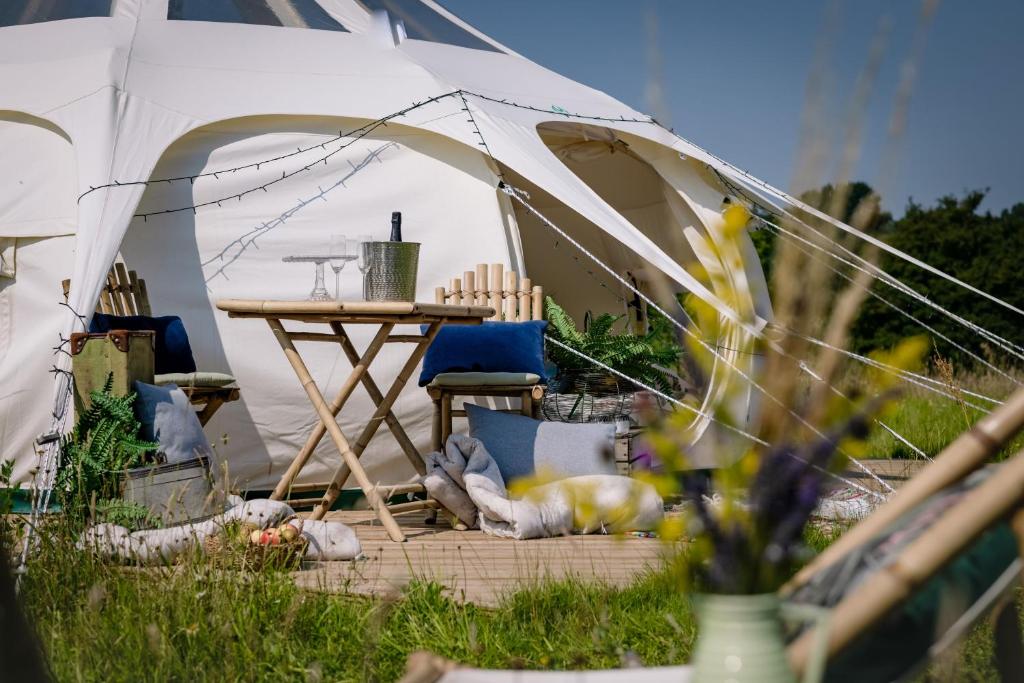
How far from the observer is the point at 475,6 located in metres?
7.66

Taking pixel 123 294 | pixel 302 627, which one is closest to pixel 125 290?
pixel 123 294

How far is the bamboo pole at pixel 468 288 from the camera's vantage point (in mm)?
5301

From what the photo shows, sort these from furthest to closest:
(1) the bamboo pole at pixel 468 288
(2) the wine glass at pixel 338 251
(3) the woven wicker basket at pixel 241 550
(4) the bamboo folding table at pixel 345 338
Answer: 1. (1) the bamboo pole at pixel 468 288
2. (2) the wine glass at pixel 338 251
3. (4) the bamboo folding table at pixel 345 338
4. (3) the woven wicker basket at pixel 241 550

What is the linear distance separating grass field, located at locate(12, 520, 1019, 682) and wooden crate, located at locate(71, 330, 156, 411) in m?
1.38

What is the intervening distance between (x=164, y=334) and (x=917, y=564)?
4.14m

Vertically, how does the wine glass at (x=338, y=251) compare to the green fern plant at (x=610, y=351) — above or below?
above

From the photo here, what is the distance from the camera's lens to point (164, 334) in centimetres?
475

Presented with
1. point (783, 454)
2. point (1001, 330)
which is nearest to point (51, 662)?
point (783, 454)

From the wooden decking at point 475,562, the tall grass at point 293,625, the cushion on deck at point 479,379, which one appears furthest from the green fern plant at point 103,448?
the cushion on deck at point 479,379

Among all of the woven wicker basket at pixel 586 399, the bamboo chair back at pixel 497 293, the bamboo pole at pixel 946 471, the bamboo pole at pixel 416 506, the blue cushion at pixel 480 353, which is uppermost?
the bamboo chair back at pixel 497 293

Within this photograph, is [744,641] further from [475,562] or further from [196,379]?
[196,379]

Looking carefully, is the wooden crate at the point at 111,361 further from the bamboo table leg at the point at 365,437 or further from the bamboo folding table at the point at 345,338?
the bamboo table leg at the point at 365,437

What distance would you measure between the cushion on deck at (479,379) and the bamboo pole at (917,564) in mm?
3611

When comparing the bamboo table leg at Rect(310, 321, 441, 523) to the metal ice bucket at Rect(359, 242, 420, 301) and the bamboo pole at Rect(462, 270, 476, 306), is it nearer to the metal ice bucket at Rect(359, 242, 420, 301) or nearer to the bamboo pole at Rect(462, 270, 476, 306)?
the metal ice bucket at Rect(359, 242, 420, 301)
